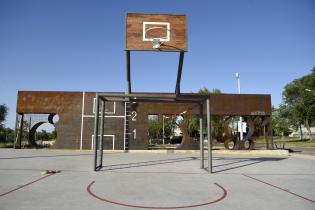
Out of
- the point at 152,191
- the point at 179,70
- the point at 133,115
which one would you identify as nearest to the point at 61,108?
the point at 133,115

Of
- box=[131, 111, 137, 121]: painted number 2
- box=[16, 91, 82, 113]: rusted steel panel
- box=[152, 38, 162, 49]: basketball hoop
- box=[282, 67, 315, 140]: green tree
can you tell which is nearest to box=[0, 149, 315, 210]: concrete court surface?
box=[152, 38, 162, 49]: basketball hoop

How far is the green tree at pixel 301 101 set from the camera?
201 ft

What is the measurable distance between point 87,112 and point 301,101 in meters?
56.4

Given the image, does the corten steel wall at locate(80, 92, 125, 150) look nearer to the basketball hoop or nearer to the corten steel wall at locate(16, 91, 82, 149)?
the corten steel wall at locate(16, 91, 82, 149)

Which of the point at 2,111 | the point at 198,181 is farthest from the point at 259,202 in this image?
the point at 2,111

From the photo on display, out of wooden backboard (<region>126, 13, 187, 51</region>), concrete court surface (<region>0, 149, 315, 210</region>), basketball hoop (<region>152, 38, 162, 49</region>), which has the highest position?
wooden backboard (<region>126, 13, 187, 51</region>)

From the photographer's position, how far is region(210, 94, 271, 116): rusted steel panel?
1142 inches

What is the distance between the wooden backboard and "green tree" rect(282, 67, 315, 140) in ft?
145

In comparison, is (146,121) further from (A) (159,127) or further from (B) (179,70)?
(A) (159,127)

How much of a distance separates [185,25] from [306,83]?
224 feet

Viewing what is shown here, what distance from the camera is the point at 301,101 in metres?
66.2

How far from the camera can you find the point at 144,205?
7402mm

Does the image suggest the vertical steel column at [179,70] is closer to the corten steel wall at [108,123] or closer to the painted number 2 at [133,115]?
the painted number 2 at [133,115]

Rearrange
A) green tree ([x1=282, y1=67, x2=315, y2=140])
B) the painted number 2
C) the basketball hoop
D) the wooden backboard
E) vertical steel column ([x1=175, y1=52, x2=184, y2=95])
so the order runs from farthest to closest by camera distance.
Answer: green tree ([x1=282, y1=67, x2=315, y2=140]) → the painted number 2 → vertical steel column ([x1=175, y1=52, x2=184, y2=95]) → the wooden backboard → the basketball hoop
